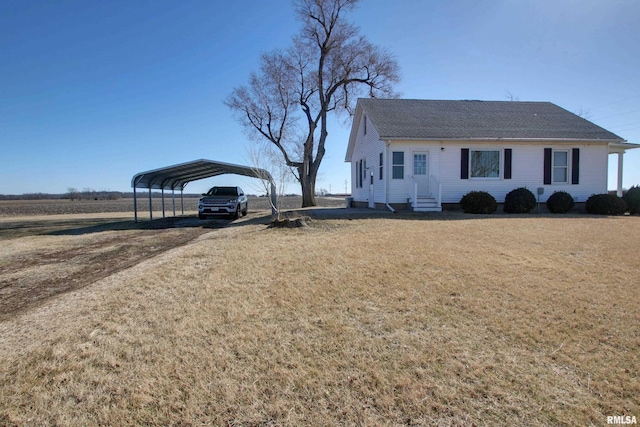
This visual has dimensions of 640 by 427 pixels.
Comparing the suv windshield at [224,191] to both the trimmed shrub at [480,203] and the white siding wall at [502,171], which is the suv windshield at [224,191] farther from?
the trimmed shrub at [480,203]

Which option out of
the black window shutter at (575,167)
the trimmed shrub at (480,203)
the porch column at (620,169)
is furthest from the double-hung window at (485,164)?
the porch column at (620,169)

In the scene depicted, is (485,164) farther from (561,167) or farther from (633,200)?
(633,200)

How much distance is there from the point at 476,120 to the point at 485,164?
2.52m

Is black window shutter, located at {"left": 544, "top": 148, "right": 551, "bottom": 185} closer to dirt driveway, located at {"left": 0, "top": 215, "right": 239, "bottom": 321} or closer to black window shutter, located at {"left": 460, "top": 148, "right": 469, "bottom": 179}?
black window shutter, located at {"left": 460, "top": 148, "right": 469, "bottom": 179}

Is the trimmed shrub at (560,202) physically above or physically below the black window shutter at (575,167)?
below

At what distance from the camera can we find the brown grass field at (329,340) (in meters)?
2.79

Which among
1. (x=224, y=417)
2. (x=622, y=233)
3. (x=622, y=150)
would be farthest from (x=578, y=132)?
(x=224, y=417)

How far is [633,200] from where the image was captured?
15.3m

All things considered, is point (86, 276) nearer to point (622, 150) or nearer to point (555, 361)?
point (555, 361)

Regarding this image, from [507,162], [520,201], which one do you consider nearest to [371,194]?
[507,162]

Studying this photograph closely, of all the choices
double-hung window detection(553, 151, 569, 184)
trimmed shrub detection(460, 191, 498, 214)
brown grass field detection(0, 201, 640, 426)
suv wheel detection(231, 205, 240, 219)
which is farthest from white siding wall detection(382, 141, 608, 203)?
brown grass field detection(0, 201, 640, 426)

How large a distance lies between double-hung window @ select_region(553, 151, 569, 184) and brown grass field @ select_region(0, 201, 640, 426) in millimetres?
10871

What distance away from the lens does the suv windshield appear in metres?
18.8

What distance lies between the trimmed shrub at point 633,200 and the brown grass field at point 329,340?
447 inches
